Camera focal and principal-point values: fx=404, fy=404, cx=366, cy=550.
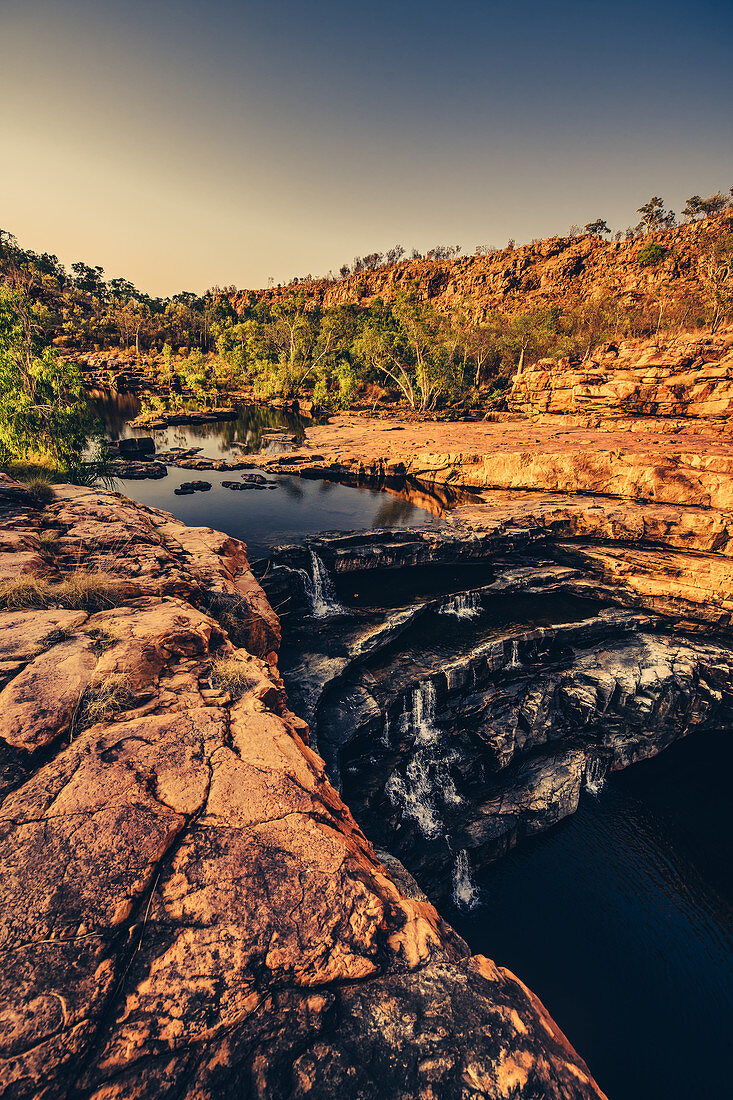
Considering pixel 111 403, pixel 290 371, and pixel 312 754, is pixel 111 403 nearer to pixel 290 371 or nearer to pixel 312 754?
pixel 290 371

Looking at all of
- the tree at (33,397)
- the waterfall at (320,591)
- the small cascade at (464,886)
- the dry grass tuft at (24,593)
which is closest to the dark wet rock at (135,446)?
the tree at (33,397)

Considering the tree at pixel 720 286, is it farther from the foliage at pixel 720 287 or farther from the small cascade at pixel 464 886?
the small cascade at pixel 464 886

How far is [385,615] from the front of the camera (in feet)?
49.7

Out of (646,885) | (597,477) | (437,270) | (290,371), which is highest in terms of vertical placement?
(437,270)

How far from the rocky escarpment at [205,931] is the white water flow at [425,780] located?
577 cm

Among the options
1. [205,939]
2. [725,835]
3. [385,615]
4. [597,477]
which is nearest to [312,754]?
[205,939]

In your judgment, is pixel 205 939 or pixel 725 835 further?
pixel 725 835

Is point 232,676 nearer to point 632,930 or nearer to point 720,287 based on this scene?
point 632,930

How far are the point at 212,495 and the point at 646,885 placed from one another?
88.1 ft

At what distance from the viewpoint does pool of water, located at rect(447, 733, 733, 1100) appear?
792 centimetres

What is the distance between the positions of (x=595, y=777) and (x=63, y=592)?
1527 cm

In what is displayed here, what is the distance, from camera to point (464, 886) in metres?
9.91

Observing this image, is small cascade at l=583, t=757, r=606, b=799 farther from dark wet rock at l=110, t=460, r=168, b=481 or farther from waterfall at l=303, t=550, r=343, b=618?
dark wet rock at l=110, t=460, r=168, b=481

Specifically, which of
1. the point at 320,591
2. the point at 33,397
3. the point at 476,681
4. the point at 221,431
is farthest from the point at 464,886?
the point at 221,431
